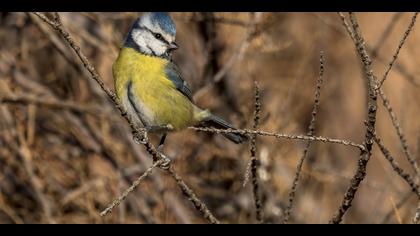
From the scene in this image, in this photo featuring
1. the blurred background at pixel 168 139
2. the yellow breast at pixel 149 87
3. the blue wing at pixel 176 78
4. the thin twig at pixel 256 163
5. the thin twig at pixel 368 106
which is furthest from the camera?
the blurred background at pixel 168 139

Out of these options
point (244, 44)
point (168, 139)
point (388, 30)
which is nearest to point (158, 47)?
point (244, 44)

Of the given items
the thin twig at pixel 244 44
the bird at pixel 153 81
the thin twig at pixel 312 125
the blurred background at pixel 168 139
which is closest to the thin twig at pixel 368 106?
the thin twig at pixel 312 125

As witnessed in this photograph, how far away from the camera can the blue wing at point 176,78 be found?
3.86 meters

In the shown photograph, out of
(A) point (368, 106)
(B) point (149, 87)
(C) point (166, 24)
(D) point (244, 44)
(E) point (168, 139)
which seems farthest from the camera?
(E) point (168, 139)

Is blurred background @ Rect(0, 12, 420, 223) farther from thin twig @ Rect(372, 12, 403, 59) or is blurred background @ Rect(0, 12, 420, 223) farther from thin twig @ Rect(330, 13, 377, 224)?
thin twig @ Rect(330, 13, 377, 224)

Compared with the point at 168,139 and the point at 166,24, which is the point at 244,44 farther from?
the point at 168,139

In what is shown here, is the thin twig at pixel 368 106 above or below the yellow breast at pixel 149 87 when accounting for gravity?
below

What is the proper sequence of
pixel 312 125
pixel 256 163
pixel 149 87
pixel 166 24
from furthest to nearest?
pixel 166 24, pixel 149 87, pixel 256 163, pixel 312 125

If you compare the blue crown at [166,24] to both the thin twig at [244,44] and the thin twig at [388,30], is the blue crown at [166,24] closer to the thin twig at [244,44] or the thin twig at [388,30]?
the thin twig at [244,44]

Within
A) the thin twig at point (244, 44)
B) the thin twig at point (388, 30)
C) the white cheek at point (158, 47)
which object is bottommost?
the white cheek at point (158, 47)

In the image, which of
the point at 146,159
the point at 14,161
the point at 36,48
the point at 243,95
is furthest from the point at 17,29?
the point at 243,95

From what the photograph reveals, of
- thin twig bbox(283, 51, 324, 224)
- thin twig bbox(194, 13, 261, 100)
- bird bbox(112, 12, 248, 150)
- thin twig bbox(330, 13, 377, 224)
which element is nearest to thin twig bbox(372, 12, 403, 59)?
thin twig bbox(194, 13, 261, 100)

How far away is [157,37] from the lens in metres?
3.89

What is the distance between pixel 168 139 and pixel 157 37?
67.1 inches
